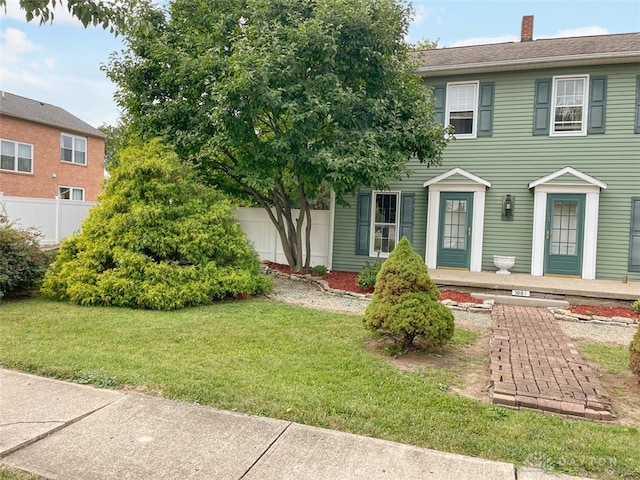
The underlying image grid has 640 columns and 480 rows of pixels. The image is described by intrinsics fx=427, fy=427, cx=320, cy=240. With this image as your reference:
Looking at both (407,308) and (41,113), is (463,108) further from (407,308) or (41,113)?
(41,113)

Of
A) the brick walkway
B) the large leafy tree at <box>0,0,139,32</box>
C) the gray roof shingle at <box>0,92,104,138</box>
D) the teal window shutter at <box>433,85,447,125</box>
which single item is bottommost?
the brick walkway

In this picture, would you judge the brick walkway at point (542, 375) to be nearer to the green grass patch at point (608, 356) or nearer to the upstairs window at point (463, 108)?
the green grass patch at point (608, 356)

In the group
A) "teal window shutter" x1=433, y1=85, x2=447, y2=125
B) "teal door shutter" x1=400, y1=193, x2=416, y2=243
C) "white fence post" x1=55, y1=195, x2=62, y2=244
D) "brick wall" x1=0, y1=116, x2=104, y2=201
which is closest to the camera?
"teal window shutter" x1=433, y1=85, x2=447, y2=125

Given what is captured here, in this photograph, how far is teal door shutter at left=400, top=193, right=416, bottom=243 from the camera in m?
11.5

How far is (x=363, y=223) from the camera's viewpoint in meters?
12.0

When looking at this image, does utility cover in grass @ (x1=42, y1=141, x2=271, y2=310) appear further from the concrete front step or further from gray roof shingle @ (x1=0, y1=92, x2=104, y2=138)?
gray roof shingle @ (x1=0, y1=92, x2=104, y2=138)

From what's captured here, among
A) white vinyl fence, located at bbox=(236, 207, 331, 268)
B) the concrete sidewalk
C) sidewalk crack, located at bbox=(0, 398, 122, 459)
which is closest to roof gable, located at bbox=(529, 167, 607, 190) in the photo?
white vinyl fence, located at bbox=(236, 207, 331, 268)

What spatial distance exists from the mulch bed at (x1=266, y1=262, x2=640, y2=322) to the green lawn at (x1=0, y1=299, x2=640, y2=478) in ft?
10.0

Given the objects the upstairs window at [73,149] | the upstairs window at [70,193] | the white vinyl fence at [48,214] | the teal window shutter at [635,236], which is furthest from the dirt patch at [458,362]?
the upstairs window at [73,149]

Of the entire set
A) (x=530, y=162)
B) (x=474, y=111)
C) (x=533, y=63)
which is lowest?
(x=530, y=162)

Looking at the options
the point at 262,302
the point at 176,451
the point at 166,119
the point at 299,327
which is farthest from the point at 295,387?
the point at 166,119

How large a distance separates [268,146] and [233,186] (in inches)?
97.5

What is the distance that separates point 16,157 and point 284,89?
17789mm

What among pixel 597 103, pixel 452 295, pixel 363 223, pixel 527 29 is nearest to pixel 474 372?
pixel 452 295
